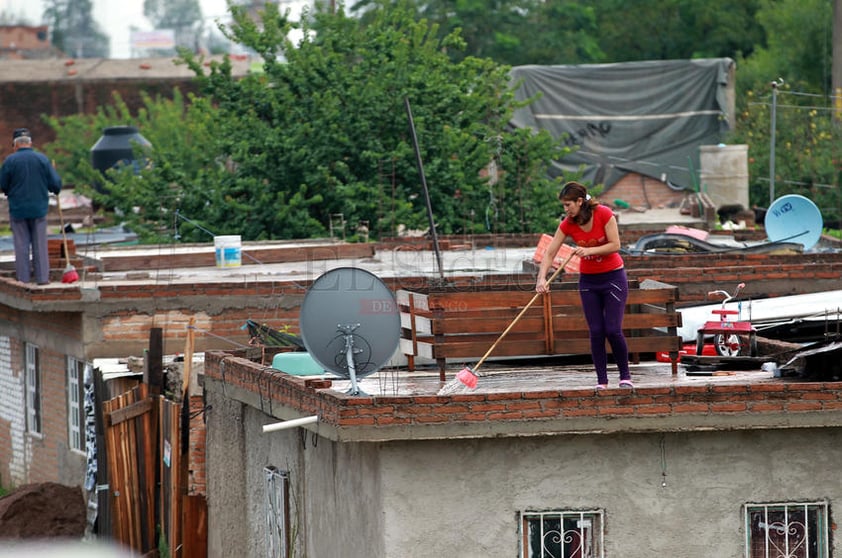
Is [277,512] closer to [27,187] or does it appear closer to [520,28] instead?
[27,187]

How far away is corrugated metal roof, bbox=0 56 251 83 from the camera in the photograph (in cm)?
5578

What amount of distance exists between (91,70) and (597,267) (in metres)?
49.1

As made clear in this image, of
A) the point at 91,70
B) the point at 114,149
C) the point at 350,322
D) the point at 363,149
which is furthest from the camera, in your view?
the point at 91,70

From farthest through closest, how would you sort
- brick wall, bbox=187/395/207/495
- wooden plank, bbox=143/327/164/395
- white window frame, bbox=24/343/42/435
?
white window frame, bbox=24/343/42/435 → wooden plank, bbox=143/327/164/395 → brick wall, bbox=187/395/207/495

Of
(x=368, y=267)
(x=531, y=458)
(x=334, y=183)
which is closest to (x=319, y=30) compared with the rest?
(x=334, y=183)

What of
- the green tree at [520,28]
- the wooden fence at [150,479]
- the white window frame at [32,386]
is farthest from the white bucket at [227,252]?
the green tree at [520,28]

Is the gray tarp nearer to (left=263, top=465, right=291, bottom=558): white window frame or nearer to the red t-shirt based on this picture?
(left=263, top=465, right=291, bottom=558): white window frame

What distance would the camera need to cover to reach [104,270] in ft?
68.4

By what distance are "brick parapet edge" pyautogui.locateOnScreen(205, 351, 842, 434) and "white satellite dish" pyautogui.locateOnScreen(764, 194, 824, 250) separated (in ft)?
32.6

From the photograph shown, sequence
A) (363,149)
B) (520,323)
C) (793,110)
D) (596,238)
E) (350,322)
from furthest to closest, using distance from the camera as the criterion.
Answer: (793,110)
(363,149)
(520,323)
(350,322)
(596,238)

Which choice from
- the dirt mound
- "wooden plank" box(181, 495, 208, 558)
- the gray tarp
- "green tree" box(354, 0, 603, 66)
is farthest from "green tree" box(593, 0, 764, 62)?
"wooden plank" box(181, 495, 208, 558)

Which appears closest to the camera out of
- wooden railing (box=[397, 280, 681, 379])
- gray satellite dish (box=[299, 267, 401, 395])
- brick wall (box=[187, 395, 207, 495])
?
gray satellite dish (box=[299, 267, 401, 395])

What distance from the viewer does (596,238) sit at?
10.8 metres

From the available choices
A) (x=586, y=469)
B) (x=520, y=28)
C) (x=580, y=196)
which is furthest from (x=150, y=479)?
(x=520, y=28)
